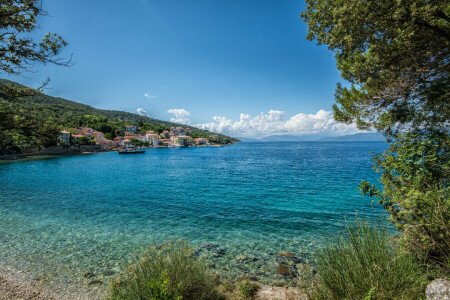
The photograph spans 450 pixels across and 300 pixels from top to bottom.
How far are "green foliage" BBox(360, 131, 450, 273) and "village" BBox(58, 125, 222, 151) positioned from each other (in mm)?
93196

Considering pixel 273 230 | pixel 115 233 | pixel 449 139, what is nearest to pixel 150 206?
pixel 115 233

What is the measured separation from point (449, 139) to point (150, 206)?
1576 cm

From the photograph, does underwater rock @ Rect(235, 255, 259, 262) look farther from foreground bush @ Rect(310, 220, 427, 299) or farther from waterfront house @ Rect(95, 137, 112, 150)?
waterfront house @ Rect(95, 137, 112, 150)

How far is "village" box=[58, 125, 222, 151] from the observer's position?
8912 cm

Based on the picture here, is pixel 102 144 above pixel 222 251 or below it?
above

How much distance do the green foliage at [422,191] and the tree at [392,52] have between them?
5.19 ft

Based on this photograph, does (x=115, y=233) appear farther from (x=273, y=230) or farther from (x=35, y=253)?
(x=273, y=230)

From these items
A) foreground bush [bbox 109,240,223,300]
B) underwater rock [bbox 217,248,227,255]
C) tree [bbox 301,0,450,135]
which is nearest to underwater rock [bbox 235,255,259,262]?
underwater rock [bbox 217,248,227,255]

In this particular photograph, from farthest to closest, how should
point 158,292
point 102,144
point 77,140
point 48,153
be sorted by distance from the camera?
1. point 102,144
2. point 77,140
3. point 48,153
4. point 158,292

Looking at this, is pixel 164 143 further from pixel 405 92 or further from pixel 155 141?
pixel 405 92

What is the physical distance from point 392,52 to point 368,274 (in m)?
5.93

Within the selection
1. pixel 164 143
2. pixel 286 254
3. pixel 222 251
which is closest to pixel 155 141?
pixel 164 143

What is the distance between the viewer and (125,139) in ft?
386

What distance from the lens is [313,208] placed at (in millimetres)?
13859
